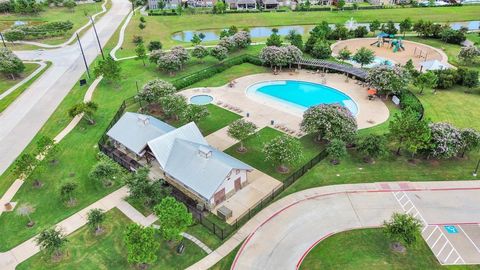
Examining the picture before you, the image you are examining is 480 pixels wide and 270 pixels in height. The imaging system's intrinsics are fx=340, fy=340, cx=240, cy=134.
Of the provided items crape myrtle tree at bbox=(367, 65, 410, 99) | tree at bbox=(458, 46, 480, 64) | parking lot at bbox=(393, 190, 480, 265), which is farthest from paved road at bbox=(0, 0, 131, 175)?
tree at bbox=(458, 46, 480, 64)

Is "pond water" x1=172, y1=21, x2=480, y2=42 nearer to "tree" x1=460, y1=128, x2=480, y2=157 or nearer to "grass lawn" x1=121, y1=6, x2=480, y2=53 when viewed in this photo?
"grass lawn" x1=121, y1=6, x2=480, y2=53

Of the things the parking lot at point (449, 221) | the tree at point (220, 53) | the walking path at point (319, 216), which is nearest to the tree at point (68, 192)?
the walking path at point (319, 216)

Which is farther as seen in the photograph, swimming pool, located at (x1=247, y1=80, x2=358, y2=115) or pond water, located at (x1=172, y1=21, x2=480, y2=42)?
pond water, located at (x1=172, y1=21, x2=480, y2=42)

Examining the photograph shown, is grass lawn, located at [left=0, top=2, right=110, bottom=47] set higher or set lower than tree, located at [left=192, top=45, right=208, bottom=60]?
higher

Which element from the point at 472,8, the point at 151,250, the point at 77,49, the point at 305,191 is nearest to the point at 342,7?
the point at 472,8

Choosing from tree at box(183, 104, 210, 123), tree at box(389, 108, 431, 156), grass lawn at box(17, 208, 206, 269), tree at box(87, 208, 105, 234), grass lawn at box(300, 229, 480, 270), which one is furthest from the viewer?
tree at box(183, 104, 210, 123)

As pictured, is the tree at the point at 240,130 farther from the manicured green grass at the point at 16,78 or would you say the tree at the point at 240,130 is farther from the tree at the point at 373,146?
the manicured green grass at the point at 16,78

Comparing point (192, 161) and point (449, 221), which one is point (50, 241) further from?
point (449, 221)
